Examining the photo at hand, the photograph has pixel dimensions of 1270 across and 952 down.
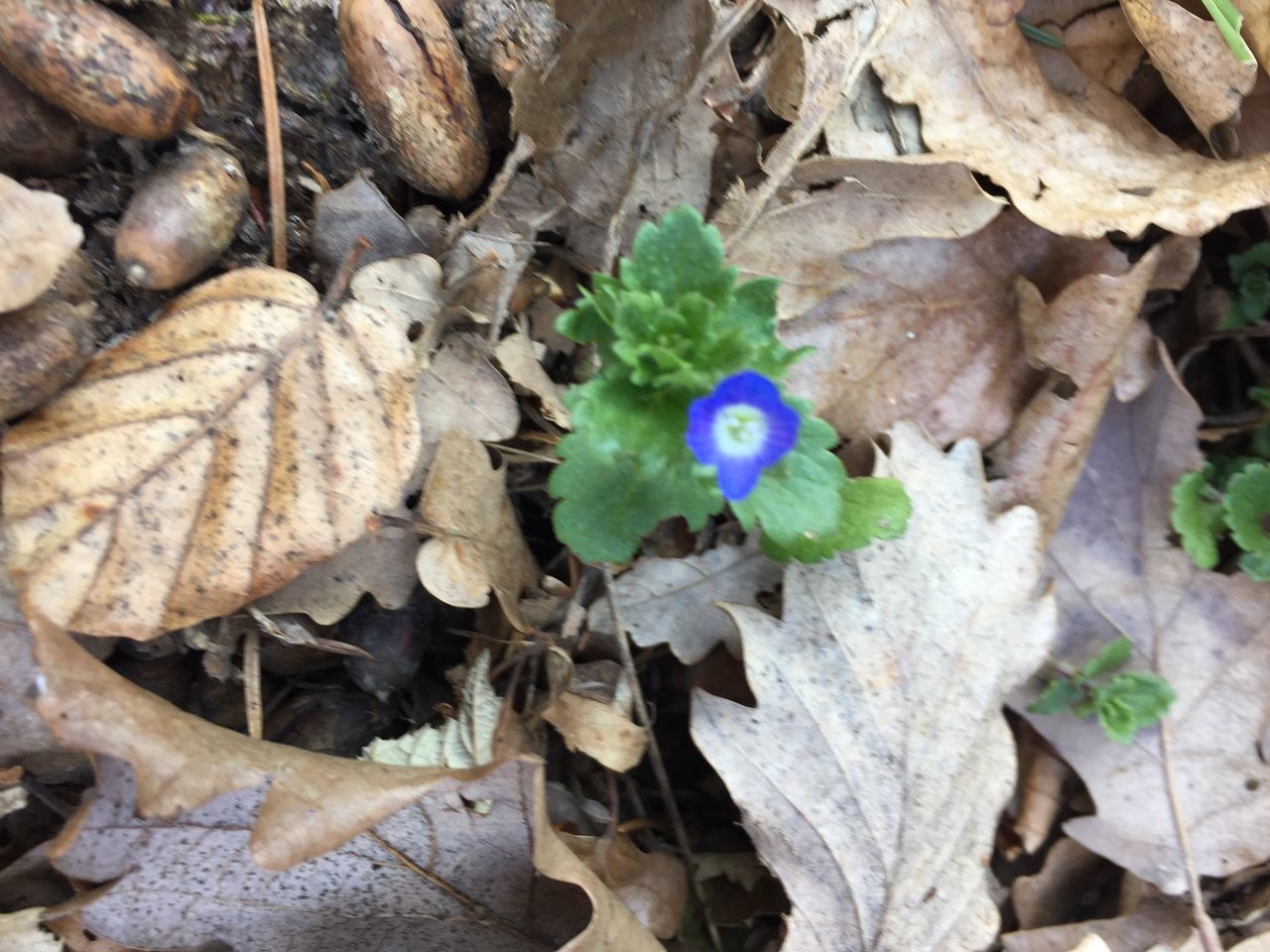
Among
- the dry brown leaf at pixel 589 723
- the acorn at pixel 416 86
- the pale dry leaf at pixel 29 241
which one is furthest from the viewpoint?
the dry brown leaf at pixel 589 723

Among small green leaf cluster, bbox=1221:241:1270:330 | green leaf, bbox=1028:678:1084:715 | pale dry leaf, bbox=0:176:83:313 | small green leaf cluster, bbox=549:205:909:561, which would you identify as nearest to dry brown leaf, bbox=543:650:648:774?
small green leaf cluster, bbox=549:205:909:561

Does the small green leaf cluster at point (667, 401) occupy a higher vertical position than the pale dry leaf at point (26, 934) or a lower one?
higher

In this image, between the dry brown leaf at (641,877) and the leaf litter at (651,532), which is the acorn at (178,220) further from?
the dry brown leaf at (641,877)

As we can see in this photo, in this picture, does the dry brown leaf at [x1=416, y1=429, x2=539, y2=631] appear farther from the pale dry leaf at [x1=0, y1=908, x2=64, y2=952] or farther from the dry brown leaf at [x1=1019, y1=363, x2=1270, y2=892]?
the dry brown leaf at [x1=1019, y1=363, x2=1270, y2=892]

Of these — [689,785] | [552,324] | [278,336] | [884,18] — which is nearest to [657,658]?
[689,785]

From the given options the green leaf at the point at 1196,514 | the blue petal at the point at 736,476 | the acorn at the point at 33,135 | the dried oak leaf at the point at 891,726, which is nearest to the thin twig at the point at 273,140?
the acorn at the point at 33,135

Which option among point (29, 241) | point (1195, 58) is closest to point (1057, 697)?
point (1195, 58)
